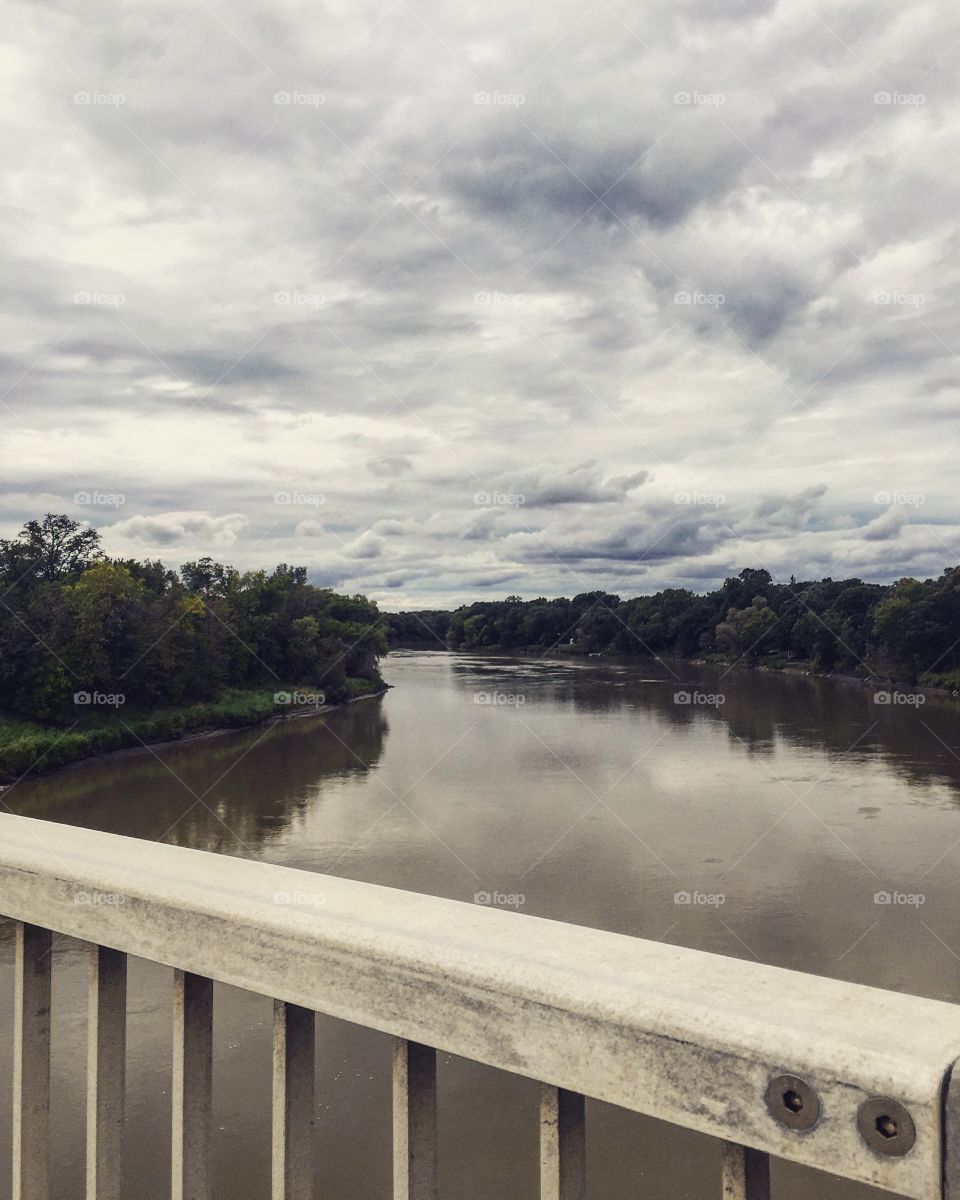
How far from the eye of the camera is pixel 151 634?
1289 inches

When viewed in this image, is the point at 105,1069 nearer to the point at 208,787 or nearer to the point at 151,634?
the point at 208,787

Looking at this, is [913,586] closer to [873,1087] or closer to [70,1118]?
[70,1118]

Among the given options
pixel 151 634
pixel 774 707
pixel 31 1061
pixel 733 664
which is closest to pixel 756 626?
pixel 733 664

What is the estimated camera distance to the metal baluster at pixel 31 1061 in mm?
1936

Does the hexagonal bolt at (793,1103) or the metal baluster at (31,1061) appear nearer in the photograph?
the hexagonal bolt at (793,1103)

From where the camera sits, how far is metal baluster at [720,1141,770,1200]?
120 cm

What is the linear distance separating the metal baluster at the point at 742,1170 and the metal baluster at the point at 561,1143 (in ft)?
0.66

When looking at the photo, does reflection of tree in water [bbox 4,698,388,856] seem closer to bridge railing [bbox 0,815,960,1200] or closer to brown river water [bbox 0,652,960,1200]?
brown river water [bbox 0,652,960,1200]

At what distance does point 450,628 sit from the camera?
366ft

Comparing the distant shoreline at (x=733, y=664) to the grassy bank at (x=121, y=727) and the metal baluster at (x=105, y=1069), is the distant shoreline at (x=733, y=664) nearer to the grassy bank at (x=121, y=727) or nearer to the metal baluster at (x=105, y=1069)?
the grassy bank at (x=121, y=727)

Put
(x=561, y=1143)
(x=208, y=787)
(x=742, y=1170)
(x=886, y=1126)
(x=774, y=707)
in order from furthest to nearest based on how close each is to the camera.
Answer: (x=774, y=707)
(x=208, y=787)
(x=561, y=1143)
(x=742, y=1170)
(x=886, y=1126)

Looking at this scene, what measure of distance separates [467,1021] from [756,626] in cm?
7627

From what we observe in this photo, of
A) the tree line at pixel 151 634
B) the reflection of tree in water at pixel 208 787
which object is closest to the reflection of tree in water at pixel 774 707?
the tree line at pixel 151 634

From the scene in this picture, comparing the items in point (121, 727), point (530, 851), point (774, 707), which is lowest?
point (530, 851)
